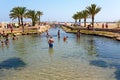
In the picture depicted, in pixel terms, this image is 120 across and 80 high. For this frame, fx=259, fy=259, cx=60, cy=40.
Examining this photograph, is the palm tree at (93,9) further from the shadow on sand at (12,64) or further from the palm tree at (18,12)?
the shadow on sand at (12,64)

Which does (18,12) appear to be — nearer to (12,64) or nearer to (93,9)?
(93,9)

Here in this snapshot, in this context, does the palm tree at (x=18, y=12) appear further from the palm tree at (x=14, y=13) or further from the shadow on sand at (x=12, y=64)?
the shadow on sand at (x=12, y=64)

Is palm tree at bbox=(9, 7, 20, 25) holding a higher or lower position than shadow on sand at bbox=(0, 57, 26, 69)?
higher

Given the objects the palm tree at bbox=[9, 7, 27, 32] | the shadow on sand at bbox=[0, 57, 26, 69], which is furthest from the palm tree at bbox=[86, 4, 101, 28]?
the shadow on sand at bbox=[0, 57, 26, 69]

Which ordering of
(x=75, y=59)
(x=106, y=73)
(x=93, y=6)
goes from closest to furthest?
(x=106, y=73)
(x=75, y=59)
(x=93, y=6)

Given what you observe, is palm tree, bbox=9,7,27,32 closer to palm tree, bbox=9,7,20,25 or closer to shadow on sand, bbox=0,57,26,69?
palm tree, bbox=9,7,20,25

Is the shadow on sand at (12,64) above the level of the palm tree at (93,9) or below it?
below

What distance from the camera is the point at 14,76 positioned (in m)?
20.1

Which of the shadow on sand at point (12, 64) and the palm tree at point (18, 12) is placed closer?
the shadow on sand at point (12, 64)

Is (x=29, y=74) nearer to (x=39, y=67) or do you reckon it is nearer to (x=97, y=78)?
(x=39, y=67)

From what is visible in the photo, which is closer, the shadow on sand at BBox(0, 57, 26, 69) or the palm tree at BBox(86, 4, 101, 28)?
the shadow on sand at BBox(0, 57, 26, 69)

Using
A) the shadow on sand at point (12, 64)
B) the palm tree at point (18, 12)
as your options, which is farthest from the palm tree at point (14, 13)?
the shadow on sand at point (12, 64)

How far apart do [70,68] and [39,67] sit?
2835mm

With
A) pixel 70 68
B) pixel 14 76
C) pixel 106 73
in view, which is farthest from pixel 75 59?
pixel 14 76
